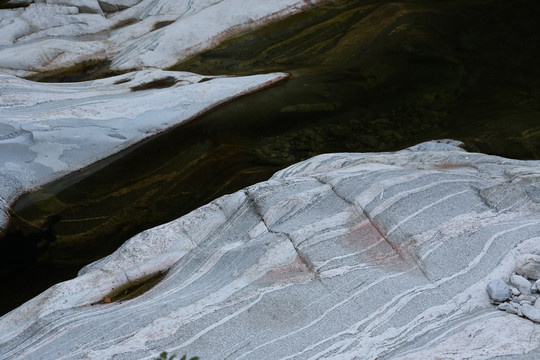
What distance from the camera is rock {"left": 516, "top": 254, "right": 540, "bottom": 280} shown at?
4.46 m

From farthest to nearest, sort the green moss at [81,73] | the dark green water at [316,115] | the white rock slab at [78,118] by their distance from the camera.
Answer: the green moss at [81,73]
the white rock slab at [78,118]
the dark green water at [316,115]

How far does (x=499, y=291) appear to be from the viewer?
4344 mm

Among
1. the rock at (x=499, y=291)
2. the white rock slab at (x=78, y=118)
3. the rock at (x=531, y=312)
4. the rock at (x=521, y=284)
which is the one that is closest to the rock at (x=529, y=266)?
the rock at (x=521, y=284)

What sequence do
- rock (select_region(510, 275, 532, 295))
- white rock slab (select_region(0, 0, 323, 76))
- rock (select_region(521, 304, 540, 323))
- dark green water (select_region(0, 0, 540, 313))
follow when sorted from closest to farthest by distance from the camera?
rock (select_region(521, 304, 540, 323)), rock (select_region(510, 275, 532, 295)), dark green water (select_region(0, 0, 540, 313)), white rock slab (select_region(0, 0, 323, 76))

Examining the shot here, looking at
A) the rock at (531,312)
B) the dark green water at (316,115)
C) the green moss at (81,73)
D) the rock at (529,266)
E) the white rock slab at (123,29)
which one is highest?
the white rock slab at (123,29)

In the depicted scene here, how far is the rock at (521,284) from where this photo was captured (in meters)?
4.36

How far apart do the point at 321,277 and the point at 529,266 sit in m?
1.83

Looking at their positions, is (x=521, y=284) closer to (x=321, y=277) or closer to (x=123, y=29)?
(x=321, y=277)

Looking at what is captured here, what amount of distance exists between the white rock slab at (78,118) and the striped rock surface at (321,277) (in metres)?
3.26

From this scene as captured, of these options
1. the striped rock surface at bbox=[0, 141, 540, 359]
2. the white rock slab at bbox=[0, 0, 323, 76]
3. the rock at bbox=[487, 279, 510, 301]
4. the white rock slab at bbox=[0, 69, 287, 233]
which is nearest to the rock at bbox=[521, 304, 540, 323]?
the striped rock surface at bbox=[0, 141, 540, 359]

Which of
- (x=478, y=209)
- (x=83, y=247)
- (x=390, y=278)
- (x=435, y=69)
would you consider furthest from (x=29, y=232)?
(x=435, y=69)

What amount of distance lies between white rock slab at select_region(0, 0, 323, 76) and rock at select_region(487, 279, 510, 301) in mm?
9037

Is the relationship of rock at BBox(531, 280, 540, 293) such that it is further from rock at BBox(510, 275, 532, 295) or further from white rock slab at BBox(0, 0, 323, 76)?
white rock slab at BBox(0, 0, 323, 76)

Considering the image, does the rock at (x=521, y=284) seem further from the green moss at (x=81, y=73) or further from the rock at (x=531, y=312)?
the green moss at (x=81, y=73)
